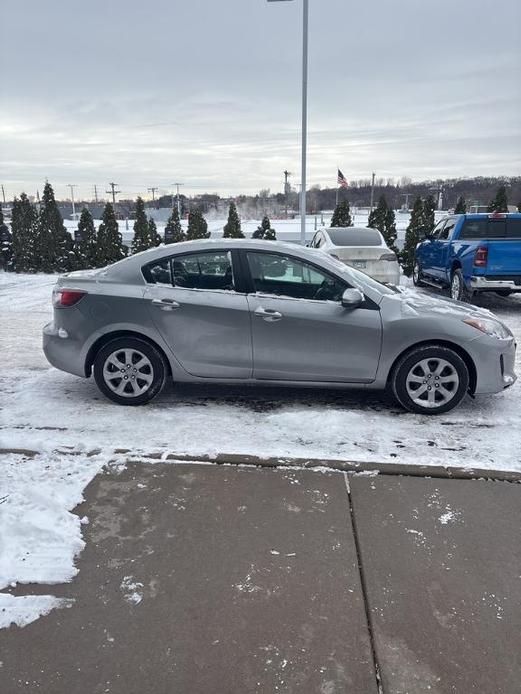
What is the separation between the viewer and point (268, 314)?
189 inches

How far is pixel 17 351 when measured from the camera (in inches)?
279

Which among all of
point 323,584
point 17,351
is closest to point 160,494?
point 323,584

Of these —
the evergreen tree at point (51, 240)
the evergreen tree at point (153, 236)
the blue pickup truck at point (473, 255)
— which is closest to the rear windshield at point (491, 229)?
the blue pickup truck at point (473, 255)

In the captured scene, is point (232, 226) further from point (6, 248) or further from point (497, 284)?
point (497, 284)

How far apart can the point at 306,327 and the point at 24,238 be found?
1501 cm

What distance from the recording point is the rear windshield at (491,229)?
10844mm

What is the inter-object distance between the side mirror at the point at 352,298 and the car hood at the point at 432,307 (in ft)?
1.02

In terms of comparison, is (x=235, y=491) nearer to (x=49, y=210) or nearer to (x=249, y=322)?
(x=249, y=322)

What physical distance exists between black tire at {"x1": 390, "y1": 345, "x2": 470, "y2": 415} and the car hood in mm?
323

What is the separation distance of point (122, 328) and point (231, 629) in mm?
3100

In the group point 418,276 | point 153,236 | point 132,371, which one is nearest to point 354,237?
point 418,276

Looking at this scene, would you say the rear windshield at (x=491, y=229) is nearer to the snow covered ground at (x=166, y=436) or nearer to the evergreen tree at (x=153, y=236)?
the snow covered ground at (x=166, y=436)

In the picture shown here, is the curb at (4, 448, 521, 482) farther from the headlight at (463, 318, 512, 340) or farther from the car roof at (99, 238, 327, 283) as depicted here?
the car roof at (99, 238, 327, 283)

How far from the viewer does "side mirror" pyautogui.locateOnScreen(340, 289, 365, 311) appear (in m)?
4.73
